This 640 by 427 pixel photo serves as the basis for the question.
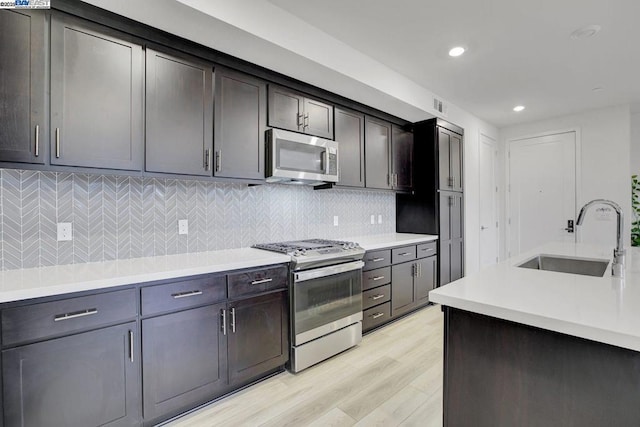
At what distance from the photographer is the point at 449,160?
420 centimetres

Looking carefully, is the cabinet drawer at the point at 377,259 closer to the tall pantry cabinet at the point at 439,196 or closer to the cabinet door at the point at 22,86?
the tall pantry cabinet at the point at 439,196

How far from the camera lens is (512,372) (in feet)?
3.70

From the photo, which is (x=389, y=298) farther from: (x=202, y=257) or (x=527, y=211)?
(x=527, y=211)

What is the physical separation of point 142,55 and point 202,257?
1.38 metres

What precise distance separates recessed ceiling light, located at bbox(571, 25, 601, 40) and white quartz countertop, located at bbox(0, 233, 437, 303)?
120 inches

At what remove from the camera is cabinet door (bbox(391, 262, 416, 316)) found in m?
3.33

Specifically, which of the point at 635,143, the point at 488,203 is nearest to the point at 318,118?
the point at 488,203

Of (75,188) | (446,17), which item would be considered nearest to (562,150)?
(446,17)

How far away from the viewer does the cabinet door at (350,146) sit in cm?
320

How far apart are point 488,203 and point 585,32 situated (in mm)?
3099

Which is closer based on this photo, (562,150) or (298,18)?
(298,18)

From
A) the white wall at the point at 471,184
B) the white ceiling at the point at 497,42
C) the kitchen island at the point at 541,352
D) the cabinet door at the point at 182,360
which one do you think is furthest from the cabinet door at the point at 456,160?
the cabinet door at the point at 182,360

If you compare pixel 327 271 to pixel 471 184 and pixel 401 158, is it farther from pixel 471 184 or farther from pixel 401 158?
pixel 471 184

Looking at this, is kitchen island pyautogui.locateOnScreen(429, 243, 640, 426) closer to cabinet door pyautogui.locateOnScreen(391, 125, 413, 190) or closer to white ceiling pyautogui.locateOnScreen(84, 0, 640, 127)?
white ceiling pyautogui.locateOnScreen(84, 0, 640, 127)
